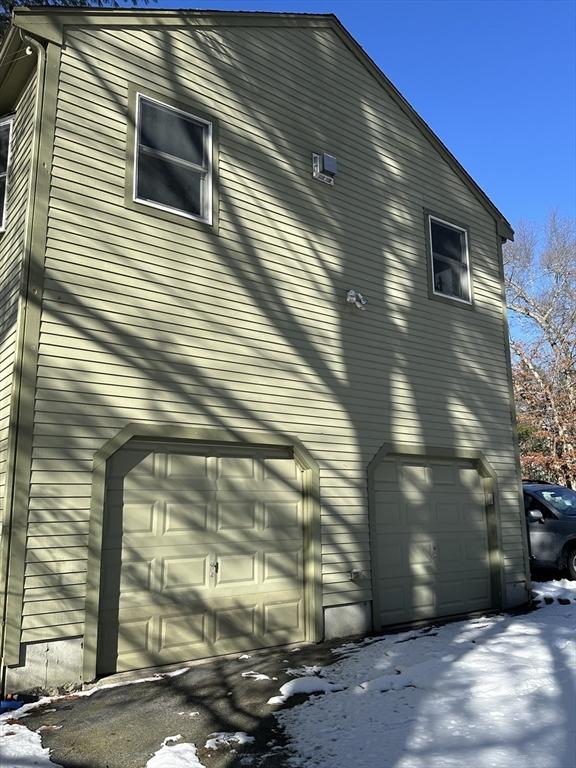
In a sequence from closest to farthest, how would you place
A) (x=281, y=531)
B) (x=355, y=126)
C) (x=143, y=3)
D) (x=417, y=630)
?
(x=281, y=531) → (x=417, y=630) → (x=355, y=126) → (x=143, y=3)

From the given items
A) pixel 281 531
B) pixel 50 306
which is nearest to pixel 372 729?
pixel 281 531

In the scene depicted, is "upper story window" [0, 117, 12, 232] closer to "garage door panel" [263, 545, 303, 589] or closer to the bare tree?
"garage door panel" [263, 545, 303, 589]

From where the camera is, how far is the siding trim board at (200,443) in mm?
5496

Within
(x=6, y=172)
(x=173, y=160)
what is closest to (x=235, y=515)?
(x=173, y=160)

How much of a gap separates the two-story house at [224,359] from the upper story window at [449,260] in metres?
0.08

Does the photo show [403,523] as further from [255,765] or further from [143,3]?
[143,3]

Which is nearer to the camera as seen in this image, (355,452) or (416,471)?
(355,452)

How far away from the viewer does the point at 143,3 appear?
12.8m

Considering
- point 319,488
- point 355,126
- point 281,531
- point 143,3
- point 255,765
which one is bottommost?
point 255,765

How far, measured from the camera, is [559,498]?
11.5 meters

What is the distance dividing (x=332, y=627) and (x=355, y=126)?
260 inches

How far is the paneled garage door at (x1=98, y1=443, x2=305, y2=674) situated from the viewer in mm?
5832

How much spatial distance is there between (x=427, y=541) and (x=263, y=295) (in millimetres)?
4004

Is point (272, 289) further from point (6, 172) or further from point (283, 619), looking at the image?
point (283, 619)
